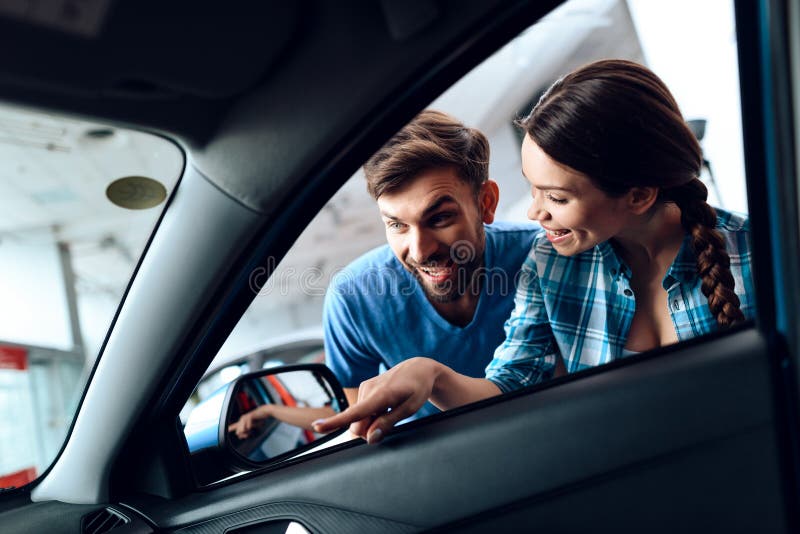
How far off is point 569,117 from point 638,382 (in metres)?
0.74

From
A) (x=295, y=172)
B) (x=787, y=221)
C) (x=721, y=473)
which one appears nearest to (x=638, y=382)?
(x=721, y=473)

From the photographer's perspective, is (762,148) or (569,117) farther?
(569,117)

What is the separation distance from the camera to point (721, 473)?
976 millimetres

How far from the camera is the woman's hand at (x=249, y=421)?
1.60 meters

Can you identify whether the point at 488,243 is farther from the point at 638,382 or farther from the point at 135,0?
the point at 135,0

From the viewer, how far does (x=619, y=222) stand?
149 cm

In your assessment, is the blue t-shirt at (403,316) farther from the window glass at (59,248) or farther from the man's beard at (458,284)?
the window glass at (59,248)

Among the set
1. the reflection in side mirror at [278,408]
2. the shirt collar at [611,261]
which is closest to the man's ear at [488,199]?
the shirt collar at [611,261]

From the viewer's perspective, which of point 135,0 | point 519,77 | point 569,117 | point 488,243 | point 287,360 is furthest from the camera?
point 287,360

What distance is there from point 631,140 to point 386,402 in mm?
915

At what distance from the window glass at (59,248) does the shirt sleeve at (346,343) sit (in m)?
0.74

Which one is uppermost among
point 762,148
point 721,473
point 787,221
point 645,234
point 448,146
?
point 448,146

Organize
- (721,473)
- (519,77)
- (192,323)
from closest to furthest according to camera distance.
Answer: (721,473), (192,323), (519,77)

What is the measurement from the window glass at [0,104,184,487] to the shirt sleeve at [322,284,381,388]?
0.74 metres
